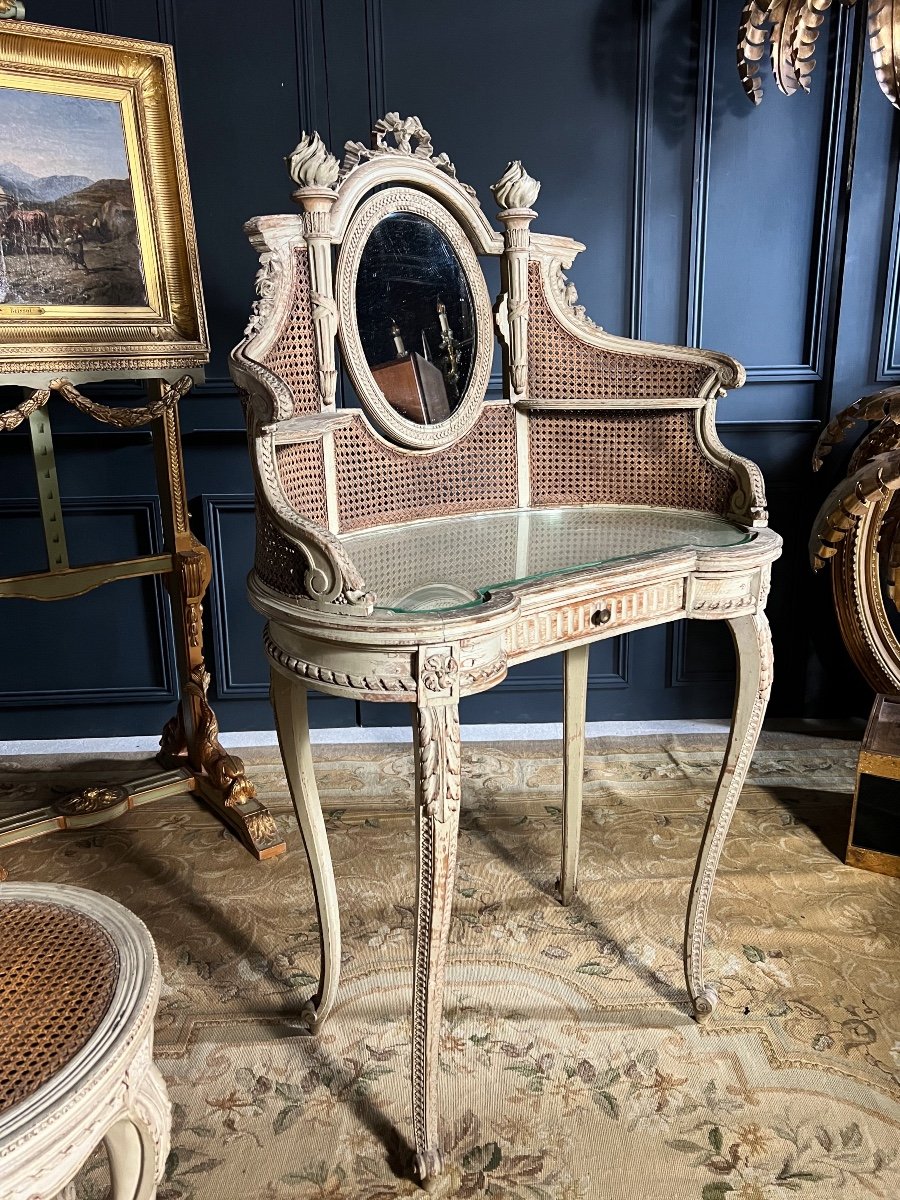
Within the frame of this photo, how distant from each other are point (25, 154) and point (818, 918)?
8.70ft

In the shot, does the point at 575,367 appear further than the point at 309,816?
Yes

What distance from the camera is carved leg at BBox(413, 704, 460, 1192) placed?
4.54ft

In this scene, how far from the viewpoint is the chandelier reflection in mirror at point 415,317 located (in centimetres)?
179

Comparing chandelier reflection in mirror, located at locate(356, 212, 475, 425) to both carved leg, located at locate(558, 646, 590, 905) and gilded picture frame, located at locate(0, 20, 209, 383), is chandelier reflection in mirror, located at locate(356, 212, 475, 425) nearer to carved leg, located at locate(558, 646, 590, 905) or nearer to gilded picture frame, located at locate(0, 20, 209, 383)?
carved leg, located at locate(558, 646, 590, 905)

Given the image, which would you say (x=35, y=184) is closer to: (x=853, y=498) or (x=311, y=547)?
(x=311, y=547)

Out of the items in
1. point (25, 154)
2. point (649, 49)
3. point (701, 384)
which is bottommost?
point (701, 384)

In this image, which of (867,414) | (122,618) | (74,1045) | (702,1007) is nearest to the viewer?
(74,1045)

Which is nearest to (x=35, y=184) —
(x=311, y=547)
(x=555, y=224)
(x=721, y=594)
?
(x=311, y=547)

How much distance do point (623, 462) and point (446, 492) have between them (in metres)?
0.41

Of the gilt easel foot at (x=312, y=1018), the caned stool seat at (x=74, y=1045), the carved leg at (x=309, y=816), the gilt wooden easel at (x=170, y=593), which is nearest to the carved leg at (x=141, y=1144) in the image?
the caned stool seat at (x=74, y=1045)

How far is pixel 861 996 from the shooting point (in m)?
1.92

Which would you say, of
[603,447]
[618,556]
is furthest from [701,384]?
[618,556]

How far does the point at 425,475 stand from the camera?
76.8 inches

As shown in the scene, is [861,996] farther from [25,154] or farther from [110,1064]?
[25,154]
